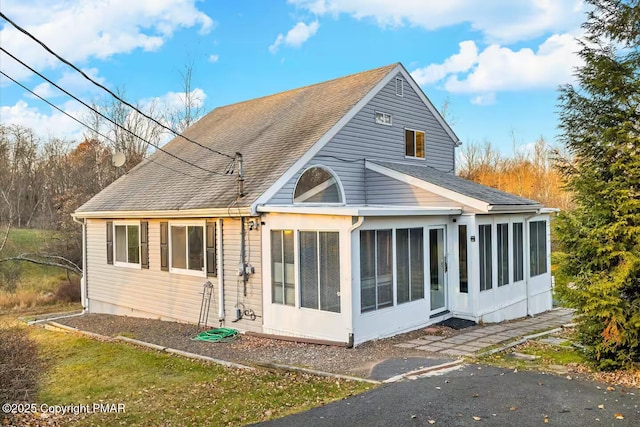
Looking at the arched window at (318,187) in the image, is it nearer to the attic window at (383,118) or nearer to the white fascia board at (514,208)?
the attic window at (383,118)

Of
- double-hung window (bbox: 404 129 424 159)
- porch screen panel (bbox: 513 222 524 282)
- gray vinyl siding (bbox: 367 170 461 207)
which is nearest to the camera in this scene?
gray vinyl siding (bbox: 367 170 461 207)

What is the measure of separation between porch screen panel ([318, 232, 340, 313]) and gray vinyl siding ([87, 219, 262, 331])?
1.67 meters

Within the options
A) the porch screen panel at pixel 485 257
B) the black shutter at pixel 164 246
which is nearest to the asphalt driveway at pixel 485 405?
the porch screen panel at pixel 485 257

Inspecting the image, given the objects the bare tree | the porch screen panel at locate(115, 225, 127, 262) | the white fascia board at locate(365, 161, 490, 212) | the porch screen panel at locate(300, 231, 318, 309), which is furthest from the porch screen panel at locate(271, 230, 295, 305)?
the bare tree

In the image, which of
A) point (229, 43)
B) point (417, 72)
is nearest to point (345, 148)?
point (229, 43)

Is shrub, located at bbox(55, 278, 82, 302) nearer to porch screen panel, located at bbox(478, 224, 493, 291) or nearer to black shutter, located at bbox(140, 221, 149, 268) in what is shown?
black shutter, located at bbox(140, 221, 149, 268)

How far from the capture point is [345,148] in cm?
1202

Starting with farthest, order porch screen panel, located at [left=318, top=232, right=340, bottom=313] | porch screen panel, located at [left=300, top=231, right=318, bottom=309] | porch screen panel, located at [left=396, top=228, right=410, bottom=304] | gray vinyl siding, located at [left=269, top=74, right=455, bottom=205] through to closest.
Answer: gray vinyl siding, located at [left=269, top=74, right=455, bottom=205] → porch screen panel, located at [left=396, top=228, right=410, bottom=304] → porch screen panel, located at [left=300, top=231, right=318, bottom=309] → porch screen panel, located at [left=318, top=232, right=340, bottom=313]

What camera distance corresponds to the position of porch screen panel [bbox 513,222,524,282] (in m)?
11.9

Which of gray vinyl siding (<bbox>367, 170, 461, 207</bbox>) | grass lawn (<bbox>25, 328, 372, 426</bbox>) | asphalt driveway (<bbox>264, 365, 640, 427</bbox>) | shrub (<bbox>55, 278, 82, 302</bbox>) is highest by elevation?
gray vinyl siding (<bbox>367, 170, 461, 207</bbox>)

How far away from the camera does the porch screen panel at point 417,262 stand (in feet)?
32.1

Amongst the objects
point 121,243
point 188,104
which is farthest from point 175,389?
point 188,104

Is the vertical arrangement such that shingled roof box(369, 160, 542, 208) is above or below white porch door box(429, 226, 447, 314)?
above

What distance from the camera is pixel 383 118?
1327 centimetres
